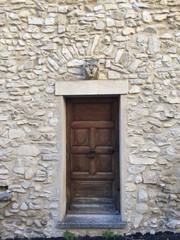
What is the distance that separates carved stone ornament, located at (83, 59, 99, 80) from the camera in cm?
449

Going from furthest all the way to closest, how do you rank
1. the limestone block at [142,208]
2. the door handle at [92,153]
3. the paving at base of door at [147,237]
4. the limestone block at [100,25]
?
1. the door handle at [92,153]
2. the limestone block at [100,25]
3. the limestone block at [142,208]
4. the paving at base of door at [147,237]

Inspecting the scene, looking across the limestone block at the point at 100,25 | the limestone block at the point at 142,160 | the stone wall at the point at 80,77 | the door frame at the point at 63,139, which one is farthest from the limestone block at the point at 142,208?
the limestone block at the point at 100,25

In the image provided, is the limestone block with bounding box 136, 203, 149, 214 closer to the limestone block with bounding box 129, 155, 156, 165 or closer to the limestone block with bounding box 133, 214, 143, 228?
the limestone block with bounding box 133, 214, 143, 228

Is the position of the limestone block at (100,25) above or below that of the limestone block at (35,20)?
below

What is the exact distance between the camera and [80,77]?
464 centimetres

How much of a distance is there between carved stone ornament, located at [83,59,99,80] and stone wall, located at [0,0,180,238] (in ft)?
0.35

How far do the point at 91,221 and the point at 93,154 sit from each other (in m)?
0.98

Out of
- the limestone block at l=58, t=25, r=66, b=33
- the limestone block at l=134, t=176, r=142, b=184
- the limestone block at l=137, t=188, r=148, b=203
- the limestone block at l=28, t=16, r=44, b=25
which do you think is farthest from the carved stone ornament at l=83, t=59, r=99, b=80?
the limestone block at l=137, t=188, r=148, b=203

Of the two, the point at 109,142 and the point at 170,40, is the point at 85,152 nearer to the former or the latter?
the point at 109,142

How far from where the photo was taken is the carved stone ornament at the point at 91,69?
4.49 meters

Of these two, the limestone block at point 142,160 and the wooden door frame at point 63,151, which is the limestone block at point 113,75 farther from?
the limestone block at point 142,160

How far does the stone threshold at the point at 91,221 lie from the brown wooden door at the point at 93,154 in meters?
0.15

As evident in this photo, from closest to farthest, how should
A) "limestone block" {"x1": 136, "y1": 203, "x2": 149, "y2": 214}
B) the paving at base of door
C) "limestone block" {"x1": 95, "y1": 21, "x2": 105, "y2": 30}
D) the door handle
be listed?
the paving at base of door → "limestone block" {"x1": 136, "y1": 203, "x2": 149, "y2": 214} → "limestone block" {"x1": 95, "y1": 21, "x2": 105, "y2": 30} → the door handle

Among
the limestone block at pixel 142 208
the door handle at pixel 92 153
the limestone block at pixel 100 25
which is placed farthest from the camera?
the door handle at pixel 92 153
